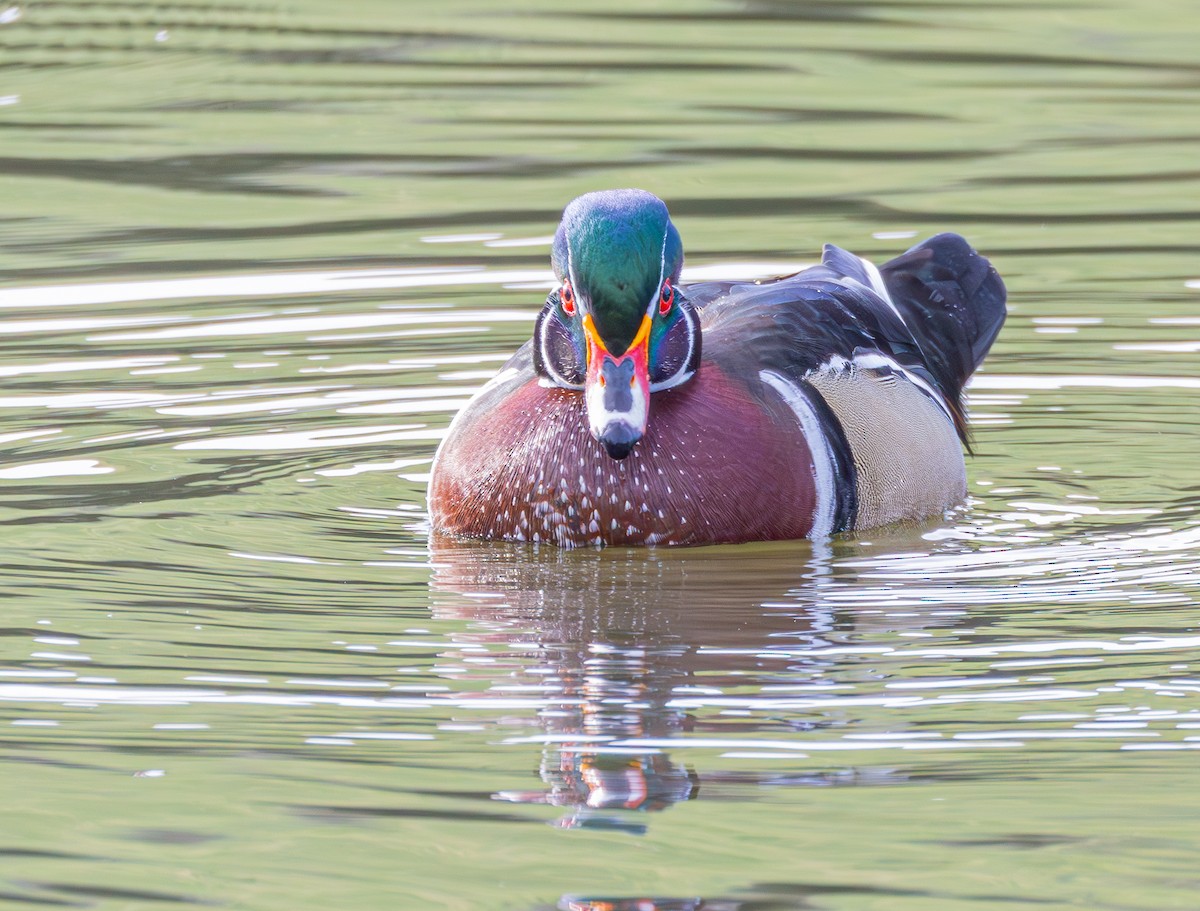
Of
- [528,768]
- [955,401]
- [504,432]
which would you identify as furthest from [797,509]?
[528,768]

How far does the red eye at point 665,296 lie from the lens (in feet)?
26.6

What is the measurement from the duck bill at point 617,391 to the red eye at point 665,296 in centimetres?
18

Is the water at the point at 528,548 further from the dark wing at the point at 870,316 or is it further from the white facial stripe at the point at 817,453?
the dark wing at the point at 870,316

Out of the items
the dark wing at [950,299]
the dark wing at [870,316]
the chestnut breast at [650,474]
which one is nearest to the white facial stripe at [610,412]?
the chestnut breast at [650,474]

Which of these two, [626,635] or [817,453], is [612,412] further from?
[817,453]

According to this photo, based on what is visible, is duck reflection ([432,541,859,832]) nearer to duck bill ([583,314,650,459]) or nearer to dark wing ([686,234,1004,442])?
duck bill ([583,314,650,459])

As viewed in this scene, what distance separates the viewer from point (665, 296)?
26.7ft

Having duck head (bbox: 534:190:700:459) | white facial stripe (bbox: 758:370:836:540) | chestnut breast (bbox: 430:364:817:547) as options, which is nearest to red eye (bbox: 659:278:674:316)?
duck head (bbox: 534:190:700:459)

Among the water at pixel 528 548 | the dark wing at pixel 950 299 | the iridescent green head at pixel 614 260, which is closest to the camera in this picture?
the water at pixel 528 548

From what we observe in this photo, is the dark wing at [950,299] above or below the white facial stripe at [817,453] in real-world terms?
above

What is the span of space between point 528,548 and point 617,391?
0.88 metres

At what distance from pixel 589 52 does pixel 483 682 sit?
12137 mm

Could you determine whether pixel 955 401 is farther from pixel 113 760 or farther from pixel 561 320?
pixel 113 760

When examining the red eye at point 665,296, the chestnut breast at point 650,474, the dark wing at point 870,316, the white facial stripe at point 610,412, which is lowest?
Result: the chestnut breast at point 650,474
